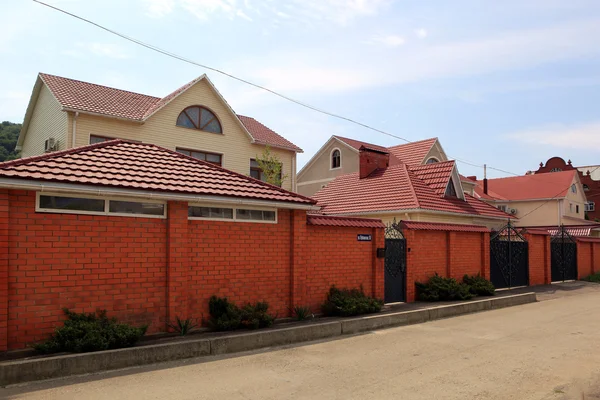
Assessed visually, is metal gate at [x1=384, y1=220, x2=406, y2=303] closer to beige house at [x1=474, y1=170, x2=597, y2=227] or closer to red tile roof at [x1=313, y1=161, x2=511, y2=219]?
red tile roof at [x1=313, y1=161, x2=511, y2=219]

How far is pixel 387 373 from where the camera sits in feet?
22.2

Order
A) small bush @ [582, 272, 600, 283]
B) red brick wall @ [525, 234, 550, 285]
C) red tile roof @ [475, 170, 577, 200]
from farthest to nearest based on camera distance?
red tile roof @ [475, 170, 577, 200] → small bush @ [582, 272, 600, 283] → red brick wall @ [525, 234, 550, 285]

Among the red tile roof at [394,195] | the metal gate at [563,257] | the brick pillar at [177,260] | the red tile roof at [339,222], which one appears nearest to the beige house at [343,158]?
the red tile roof at [394,195]

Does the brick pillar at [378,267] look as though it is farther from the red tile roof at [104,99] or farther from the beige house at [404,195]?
the red tile roof at [104,99]

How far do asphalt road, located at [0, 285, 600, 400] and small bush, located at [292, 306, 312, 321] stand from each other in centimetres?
134

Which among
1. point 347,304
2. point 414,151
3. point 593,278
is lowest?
point 593,278

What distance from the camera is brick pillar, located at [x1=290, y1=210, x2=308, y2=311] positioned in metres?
10.4

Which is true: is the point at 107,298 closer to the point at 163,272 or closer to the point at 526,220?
the point at 163,272

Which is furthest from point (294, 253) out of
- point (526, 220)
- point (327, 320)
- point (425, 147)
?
point (526, 220)

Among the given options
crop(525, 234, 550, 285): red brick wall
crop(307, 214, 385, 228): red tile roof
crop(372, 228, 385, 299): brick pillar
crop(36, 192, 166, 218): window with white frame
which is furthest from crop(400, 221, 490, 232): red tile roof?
crop(36, 192, 166, 218): window with white frame

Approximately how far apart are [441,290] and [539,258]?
29.5ft

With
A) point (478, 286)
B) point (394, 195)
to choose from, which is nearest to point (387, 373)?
point (478, 286)

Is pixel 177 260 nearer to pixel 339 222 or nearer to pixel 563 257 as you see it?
pixel 339 222

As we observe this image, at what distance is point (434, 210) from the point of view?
62.2ft
